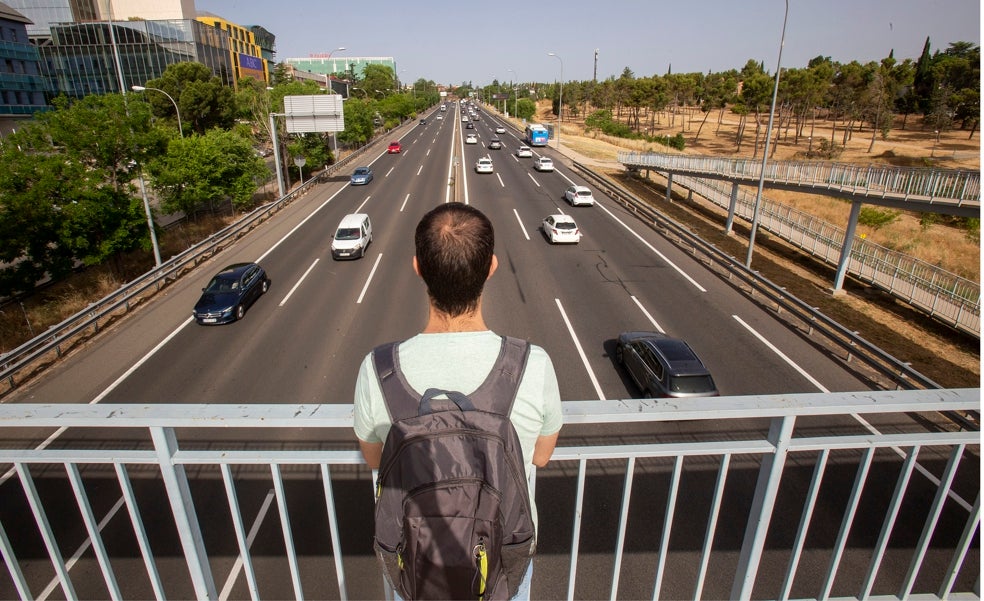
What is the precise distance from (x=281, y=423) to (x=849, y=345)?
16.5 metres

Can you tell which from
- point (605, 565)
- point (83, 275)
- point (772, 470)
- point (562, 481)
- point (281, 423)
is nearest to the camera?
point (281, 423)

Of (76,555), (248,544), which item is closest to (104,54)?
(76,555)

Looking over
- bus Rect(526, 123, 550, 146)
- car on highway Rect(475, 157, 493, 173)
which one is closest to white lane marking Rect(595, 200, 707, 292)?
car on highway Rect(475, 157, 493, 173)

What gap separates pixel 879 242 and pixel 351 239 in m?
31.7

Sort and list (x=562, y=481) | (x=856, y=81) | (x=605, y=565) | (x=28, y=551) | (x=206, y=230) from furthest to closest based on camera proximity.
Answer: (x=856, y=81), (x=206, y=230), (x=562, y=481), (x=28, y=551), (x=605, y=565)

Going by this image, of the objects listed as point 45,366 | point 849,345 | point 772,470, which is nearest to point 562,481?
point 772,470

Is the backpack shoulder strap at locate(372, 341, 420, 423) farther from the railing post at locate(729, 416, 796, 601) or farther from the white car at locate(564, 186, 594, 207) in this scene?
the white car at locate(564, 186, 594, 207)

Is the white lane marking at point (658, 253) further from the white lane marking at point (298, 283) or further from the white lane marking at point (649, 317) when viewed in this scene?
the white lane marking at point (298, 283)

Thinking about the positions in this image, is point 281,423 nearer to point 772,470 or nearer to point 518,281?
point 772,470

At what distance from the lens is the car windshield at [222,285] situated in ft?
56.5

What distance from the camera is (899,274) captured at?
19.7 m

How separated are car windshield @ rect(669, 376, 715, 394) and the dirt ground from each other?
7.91 metres

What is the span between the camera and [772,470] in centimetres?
224

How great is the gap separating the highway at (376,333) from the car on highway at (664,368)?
635 millimetres
